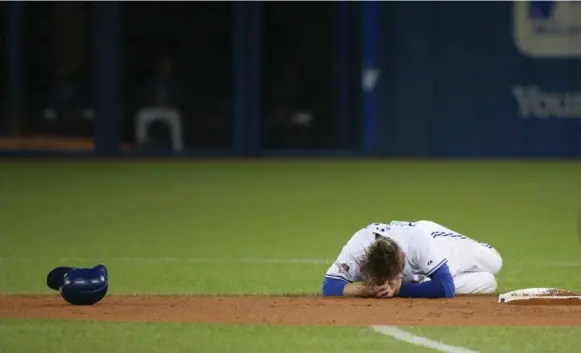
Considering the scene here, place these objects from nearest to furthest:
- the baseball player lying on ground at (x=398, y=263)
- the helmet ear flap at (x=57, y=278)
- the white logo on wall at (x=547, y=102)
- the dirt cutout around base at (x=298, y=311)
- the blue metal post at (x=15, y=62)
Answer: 1. the dirt cutout around base at (x=298, y=311)
2. the baseball player lying on ground at (x=398, y=263)
3. the helmet ear flap at (x=57, y=278)
4. the blue metal post at (x=15, y=62)
5. the white logo on wall at (x=547, y=102)

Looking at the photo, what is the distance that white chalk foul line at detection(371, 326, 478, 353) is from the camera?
7.14m

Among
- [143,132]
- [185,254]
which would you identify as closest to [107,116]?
[143,132]

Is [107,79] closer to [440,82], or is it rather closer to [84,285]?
[440,82]

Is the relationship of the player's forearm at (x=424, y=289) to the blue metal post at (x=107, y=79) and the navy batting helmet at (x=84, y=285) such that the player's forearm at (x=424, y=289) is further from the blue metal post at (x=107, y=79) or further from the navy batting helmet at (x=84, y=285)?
the blue metal post at (x=107, y=79)

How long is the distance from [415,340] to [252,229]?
7189mm

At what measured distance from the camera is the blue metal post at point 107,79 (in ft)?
76.1

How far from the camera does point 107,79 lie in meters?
23.4

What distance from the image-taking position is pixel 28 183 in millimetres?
19359

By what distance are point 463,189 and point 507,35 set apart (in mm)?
5811

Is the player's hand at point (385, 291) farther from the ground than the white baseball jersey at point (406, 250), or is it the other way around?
the white baseball jersey at point (406, 250)

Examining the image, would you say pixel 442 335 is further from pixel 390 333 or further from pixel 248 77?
pixel 248 77

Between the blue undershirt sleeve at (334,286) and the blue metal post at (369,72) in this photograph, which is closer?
the blue undershirt sleeve at (334,286)

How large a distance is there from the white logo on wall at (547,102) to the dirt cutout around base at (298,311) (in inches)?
601

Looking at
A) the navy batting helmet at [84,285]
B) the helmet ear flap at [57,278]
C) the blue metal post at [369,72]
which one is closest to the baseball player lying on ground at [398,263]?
the navy batting helmet at [84,285]
